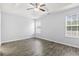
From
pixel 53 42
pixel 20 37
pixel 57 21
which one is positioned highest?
pixel 57 21

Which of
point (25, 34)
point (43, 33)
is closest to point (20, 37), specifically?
point (25, 34)

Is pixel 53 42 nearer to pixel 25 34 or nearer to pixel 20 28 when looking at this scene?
pixel 25 34

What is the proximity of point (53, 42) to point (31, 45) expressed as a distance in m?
0.72

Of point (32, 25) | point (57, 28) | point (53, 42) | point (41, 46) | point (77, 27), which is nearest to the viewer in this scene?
point (77, 27)

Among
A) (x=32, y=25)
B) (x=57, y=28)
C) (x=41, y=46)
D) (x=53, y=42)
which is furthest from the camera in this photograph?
(x=57, y=28)

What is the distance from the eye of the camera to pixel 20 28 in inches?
81.0

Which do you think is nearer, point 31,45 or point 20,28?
point 20,28

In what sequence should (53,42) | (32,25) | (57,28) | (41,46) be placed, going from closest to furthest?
(32,25)
(53,42)
(41,46)
(57,28)

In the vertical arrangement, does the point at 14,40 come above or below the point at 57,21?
below

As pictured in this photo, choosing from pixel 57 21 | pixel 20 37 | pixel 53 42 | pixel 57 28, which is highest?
pixel 57 21

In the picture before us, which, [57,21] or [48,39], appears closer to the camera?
[48,39]

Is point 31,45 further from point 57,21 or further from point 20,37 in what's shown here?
point 57,21

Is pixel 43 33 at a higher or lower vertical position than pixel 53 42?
higher

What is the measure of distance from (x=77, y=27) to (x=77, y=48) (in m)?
0.80
